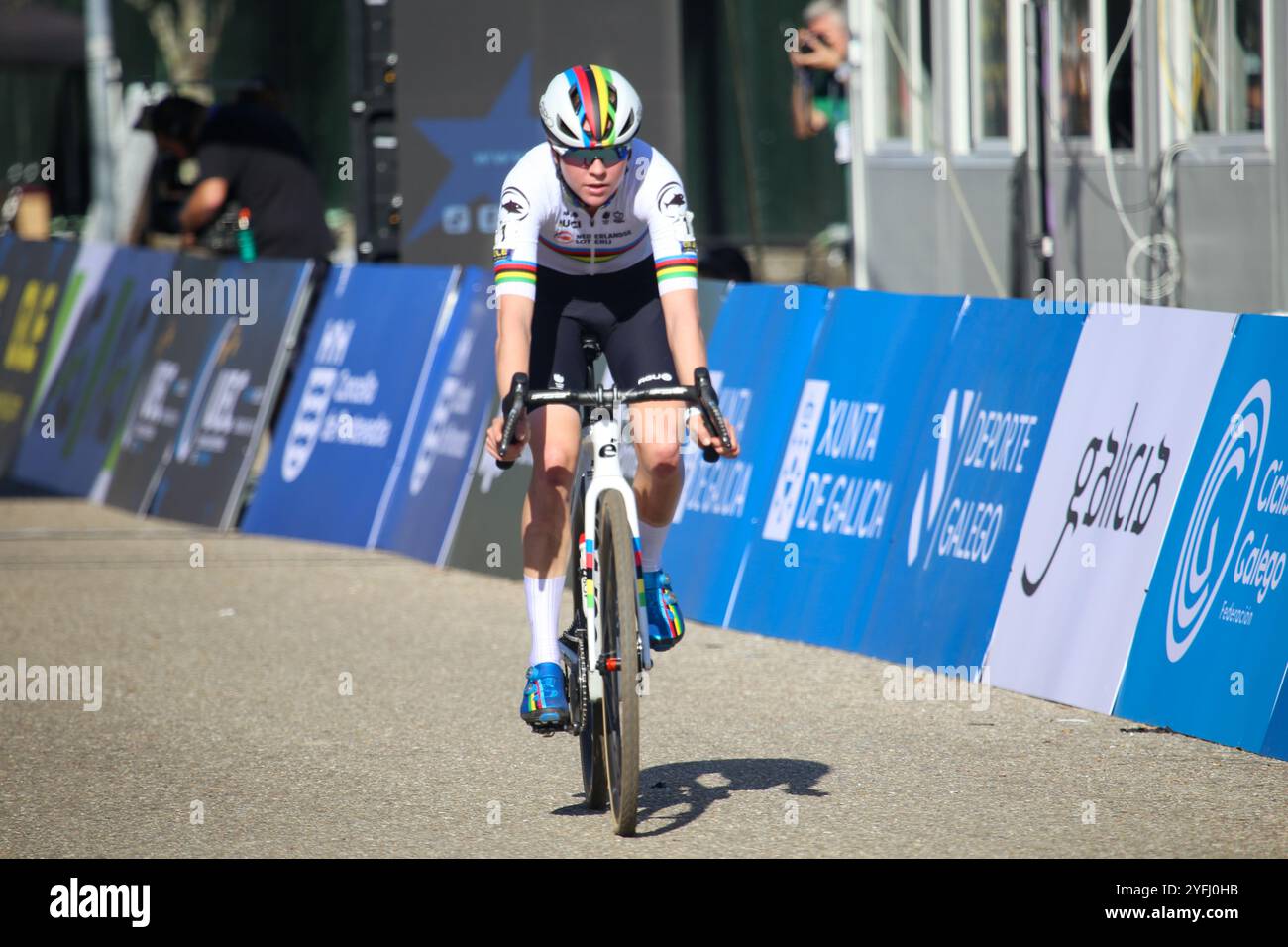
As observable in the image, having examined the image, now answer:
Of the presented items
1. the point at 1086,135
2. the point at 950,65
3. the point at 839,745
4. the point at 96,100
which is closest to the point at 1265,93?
the point at 1086,135

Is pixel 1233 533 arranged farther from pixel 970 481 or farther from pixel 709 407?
pixel 709 407

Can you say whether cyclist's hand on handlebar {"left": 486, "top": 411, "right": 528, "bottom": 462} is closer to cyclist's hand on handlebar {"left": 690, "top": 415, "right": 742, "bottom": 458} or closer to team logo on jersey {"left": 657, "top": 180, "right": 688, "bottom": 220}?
cyclist's hand on handlebar {"left": 690, "top": 415, "right": 742, "bottom": 458}

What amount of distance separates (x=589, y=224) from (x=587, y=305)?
10.7 inches

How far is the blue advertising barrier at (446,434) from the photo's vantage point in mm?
11477

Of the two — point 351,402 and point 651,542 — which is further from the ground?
point 651,542

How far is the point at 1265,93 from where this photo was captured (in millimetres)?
12195

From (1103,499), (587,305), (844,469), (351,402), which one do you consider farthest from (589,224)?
(351,402)

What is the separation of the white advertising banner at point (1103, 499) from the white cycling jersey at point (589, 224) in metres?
2.07

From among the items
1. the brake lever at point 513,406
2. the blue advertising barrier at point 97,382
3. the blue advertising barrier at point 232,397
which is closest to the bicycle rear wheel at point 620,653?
the brake lever at point 513,406

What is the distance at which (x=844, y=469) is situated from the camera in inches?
362

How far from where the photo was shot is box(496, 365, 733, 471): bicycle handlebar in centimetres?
589

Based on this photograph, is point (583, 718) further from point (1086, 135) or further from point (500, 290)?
point (1086, 135)

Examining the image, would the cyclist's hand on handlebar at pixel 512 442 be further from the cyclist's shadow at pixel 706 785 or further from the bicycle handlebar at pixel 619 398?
the cyclist's shadow at pixel 706 785
